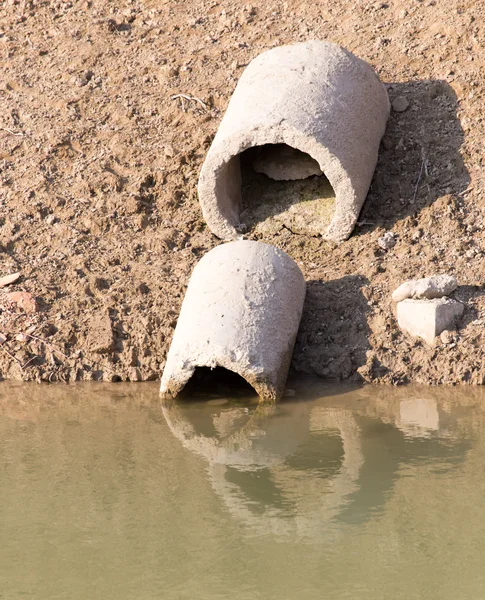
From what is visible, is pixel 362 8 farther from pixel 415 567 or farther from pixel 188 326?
pixel 415 567

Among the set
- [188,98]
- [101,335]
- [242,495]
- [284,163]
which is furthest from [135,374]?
[188,98]

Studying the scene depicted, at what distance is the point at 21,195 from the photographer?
8.71 meters

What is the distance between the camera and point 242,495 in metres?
5.26

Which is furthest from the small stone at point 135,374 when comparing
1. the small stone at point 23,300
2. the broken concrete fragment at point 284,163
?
the broken concrete fragment at point 284,163

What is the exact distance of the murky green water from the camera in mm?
4367

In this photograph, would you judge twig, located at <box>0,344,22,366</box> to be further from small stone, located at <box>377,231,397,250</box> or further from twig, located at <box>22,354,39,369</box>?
small stone, located at <box>377,231,397,250</box>

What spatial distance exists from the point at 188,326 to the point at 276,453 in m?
1.18

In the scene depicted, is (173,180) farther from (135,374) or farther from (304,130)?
(135,374)

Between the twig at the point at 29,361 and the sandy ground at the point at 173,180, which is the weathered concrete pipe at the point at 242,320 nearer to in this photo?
the sandy ground at the point at 173,180

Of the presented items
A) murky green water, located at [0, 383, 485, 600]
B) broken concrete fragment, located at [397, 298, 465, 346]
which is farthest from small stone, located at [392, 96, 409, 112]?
murky green water, located at [0, 383, 485, 600]

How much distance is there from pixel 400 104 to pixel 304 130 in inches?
69.3

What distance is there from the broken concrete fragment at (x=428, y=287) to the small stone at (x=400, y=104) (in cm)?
241

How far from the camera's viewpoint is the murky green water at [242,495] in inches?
172

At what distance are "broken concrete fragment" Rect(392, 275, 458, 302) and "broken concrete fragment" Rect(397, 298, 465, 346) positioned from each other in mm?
44
